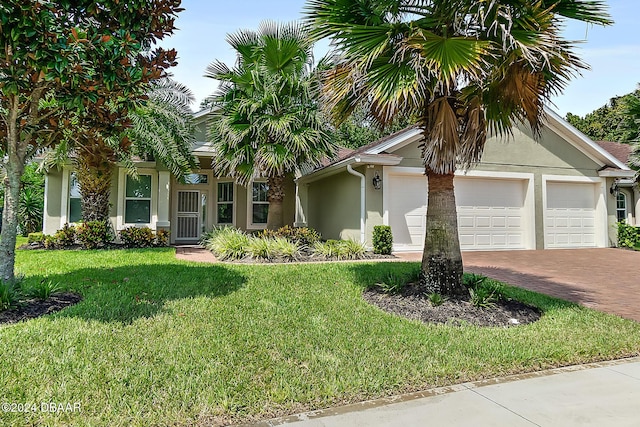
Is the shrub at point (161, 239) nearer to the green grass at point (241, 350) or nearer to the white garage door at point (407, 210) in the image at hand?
the green grass at point (241, 350)

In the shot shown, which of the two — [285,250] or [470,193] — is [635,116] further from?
[285,250]

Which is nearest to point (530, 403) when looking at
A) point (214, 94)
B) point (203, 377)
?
point (203, 377)

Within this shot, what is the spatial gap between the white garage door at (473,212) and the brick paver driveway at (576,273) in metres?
0.87

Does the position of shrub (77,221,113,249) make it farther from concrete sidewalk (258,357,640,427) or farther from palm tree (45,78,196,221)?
concrete sidewalk (258,357,640,427)

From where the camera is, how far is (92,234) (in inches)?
460

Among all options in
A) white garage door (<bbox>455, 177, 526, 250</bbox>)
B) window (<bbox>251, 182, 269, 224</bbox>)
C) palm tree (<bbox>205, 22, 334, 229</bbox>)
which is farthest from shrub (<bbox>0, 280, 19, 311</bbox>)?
white garage door (<bbox>455, 177, 526, 250</bbox>)

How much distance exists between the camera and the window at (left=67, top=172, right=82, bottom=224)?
13.4 m

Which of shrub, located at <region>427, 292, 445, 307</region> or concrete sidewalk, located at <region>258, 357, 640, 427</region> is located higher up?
shrub, located at <region>427, 292, 445, 307</region>

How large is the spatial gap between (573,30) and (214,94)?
30.8 feet

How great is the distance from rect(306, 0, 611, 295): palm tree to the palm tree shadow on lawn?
12.6ft

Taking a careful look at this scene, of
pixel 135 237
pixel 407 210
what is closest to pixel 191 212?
pixel 135 237

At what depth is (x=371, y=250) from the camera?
1141 centimetres

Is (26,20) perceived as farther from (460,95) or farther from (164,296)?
(460,95)

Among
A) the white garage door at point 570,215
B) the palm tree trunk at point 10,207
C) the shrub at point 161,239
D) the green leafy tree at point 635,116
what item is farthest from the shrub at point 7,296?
the green leafy tree at point 635,116
